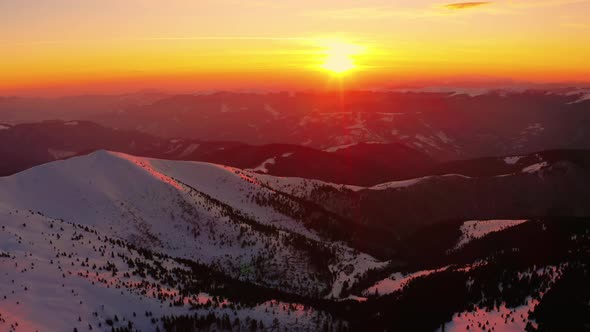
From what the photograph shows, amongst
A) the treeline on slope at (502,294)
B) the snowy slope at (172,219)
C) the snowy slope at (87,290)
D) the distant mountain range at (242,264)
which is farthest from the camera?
the snowy slope at (172,219)

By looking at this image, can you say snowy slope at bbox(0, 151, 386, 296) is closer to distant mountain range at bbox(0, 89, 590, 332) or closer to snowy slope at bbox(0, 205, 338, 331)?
distant mountain range at bbox(0, 89, 590, 332)

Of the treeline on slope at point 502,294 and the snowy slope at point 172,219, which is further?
the snowy slope at point 172,219

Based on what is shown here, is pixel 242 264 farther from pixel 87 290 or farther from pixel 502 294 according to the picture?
pixel 502 294

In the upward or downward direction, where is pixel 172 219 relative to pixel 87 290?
downward

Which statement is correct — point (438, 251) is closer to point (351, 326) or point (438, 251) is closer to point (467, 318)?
point (351, 326)

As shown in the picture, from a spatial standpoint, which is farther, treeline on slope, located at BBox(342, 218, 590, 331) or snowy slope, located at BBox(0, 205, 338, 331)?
snowy slope, located at BBox(0, 205, 338, 331)

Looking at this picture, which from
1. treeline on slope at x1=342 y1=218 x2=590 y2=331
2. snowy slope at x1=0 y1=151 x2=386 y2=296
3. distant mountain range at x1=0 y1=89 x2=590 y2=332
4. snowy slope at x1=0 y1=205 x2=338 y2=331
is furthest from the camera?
snowy slope at x1=0 y1=151 x2=386 y2=296

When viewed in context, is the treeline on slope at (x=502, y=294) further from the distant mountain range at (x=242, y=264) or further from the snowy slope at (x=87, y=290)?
the snowy slope at (x=87, y=290)

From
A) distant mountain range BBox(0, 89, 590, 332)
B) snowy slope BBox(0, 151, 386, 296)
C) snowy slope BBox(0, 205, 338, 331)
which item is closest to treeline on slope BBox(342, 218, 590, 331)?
distant mountain range BBox(0, 89, 590, 332)

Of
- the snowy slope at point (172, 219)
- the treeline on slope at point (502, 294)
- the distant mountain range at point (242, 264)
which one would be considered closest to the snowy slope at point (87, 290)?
the distant mountain range at point (242, 264)

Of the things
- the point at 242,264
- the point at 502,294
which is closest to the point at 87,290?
the point at 242,264

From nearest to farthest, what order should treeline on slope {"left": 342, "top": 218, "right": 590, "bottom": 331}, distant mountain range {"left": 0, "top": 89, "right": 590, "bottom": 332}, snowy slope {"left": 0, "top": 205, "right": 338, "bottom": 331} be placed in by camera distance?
treeline on slope {"left": 342, "top": 218, "right": 590, "bottom": 331}
distant mountain range {"left": 0, "top": 89, "right": 590, "bottom": 332}
snowy slope {"left": 0, "top": 205, "right": 338, "bottom": 331}
